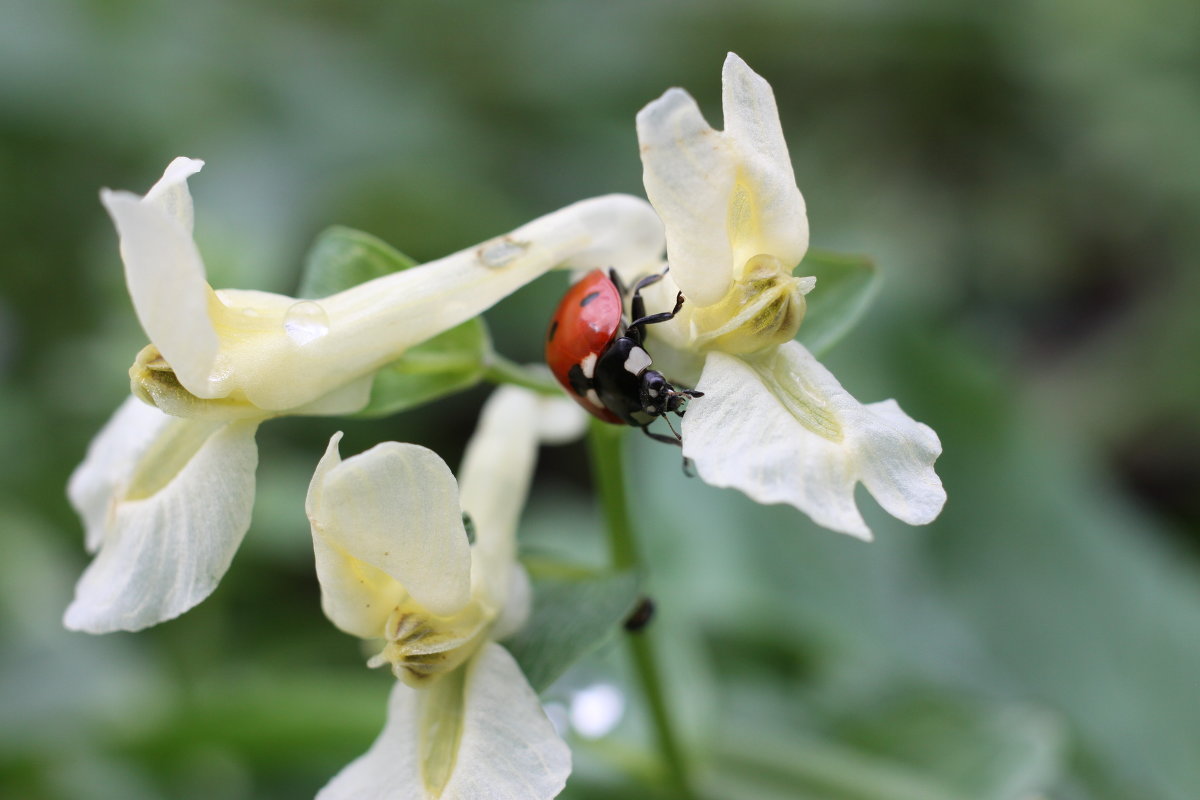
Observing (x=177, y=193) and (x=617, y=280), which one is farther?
(x=617, y=280)

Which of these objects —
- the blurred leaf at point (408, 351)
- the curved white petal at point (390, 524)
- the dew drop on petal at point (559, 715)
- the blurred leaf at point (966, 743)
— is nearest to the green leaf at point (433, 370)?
the blurred leaf at point (408, 351)

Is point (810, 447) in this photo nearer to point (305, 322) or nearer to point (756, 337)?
point (756, 337)

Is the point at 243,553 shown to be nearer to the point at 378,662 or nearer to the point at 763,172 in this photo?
the point at 378,662

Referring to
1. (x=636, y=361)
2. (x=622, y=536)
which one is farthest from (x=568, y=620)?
(x=636, y=361)

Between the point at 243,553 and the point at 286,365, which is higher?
the point at 243,553

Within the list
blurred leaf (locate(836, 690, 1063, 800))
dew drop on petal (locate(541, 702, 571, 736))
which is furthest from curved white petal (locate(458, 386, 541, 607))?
blurred leaf (locate(836, 690, 1063, 800))

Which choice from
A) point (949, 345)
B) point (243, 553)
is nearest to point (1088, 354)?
point (949, 345)

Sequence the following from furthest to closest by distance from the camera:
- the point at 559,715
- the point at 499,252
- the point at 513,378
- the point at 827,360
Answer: the point at 827,360
the point at 559,715
the point at 513,378
the point at 499,252

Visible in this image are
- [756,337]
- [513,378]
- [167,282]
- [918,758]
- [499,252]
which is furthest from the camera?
[918,758]
